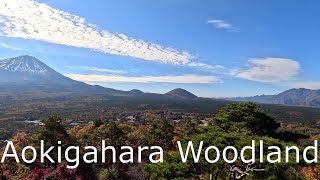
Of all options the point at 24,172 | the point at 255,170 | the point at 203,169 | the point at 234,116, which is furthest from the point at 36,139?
the point at 255,170

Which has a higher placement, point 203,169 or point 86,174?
point 203,169

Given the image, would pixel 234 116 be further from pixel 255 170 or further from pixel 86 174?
pixel 86 174

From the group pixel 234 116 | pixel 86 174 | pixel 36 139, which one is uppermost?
pixel 234 116

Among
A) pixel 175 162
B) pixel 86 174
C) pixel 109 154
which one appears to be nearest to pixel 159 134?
pixel 109 154

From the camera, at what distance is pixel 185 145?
49.1ft

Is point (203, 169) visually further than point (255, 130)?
No

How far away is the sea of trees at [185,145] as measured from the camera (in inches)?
520

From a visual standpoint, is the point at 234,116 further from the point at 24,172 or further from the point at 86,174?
the point at 24,172

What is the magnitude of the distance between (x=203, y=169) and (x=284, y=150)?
3407mm

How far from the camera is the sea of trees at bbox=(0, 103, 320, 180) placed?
13.2 metres

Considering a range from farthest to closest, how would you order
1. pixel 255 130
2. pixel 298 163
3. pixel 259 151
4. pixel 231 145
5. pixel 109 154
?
pixel 109 154 < pixel 255 130 < pixel 231 145 < pixel 259 151 < pixel 298 163

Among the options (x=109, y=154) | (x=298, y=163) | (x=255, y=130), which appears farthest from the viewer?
(x=109, y=154)

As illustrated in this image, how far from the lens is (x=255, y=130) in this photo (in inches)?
797

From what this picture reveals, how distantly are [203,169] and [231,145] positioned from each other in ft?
5.38
